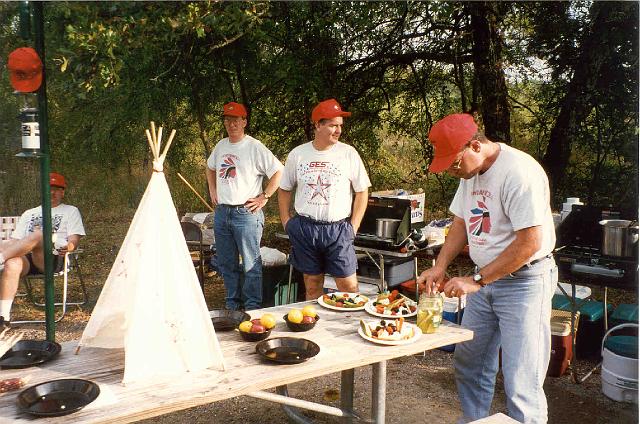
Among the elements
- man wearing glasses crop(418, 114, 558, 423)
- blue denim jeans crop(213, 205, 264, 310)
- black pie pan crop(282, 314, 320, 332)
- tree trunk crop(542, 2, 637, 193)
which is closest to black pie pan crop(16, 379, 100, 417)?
black pie pan crop(282, 314, 320, 332)

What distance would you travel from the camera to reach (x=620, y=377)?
13.6 ft

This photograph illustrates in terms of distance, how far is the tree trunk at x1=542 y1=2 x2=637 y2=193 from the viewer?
669 centimetres

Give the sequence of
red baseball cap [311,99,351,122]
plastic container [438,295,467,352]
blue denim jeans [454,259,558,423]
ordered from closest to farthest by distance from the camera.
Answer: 1. blue denim jeans [454,259,558,423]
2. red baseball cap [311,99,351,122]
3. plastic container [438,295,467,352]

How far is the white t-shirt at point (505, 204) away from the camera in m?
2.75

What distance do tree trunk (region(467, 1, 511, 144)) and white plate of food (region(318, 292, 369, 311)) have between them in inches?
170

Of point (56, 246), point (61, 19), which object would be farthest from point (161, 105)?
point (56, 246)

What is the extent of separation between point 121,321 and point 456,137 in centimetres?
172

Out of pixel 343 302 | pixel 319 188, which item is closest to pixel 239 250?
pixel 319 188

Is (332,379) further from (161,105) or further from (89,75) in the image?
(161,105)

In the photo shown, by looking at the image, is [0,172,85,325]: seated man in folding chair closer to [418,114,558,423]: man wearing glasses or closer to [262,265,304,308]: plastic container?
[262,265,304,308]: plastic container

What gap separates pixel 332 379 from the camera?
462 cm

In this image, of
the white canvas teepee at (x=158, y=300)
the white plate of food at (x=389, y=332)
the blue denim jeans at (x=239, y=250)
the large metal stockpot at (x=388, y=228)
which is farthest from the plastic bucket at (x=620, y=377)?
the white canvas teepee at (x=158, y=300)

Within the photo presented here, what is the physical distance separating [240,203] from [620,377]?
3405 millimetres

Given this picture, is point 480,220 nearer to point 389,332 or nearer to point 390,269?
point 389,332
